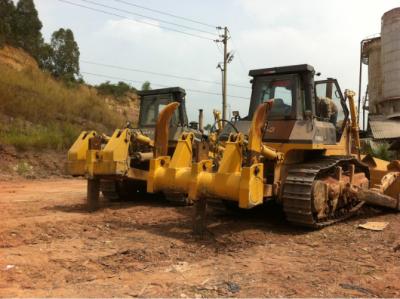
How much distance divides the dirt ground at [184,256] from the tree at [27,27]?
101 ft

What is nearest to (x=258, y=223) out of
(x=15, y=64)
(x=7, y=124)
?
(x=7, y=124)

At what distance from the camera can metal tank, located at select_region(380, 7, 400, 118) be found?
29.9 metres

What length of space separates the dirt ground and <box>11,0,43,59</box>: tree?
3064cm

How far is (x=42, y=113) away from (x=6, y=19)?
17.5 m

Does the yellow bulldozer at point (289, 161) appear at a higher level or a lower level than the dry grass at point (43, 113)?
lower

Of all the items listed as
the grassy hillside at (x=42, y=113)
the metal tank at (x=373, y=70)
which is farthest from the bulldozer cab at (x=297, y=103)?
the metal tank at (x=373, y=70)

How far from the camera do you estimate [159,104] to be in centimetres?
1084

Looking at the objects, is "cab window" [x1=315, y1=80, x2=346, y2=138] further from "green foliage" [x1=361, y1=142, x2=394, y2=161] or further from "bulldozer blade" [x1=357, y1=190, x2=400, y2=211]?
"green foliage" [x1=361, y1=142, x2=394, y2=161]

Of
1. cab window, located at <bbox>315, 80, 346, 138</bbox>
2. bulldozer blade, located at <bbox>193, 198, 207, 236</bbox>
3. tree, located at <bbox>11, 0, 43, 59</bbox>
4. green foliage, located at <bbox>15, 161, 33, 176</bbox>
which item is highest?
tree, located at <bbox>11, 0, 43, 59</bbox>

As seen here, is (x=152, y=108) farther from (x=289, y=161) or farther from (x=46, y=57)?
(x=46, y=57)

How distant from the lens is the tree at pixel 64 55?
39750 mm

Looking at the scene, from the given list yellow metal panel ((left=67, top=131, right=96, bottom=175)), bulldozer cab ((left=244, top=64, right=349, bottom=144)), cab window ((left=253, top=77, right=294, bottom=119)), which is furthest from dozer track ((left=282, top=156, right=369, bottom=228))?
yellow metal panel ((left=67, top=131, right=96, bottom=175))

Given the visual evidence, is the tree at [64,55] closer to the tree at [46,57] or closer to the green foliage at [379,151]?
the tree at [46,57]

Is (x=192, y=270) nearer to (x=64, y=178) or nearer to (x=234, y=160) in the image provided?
(x=234, y=160)
